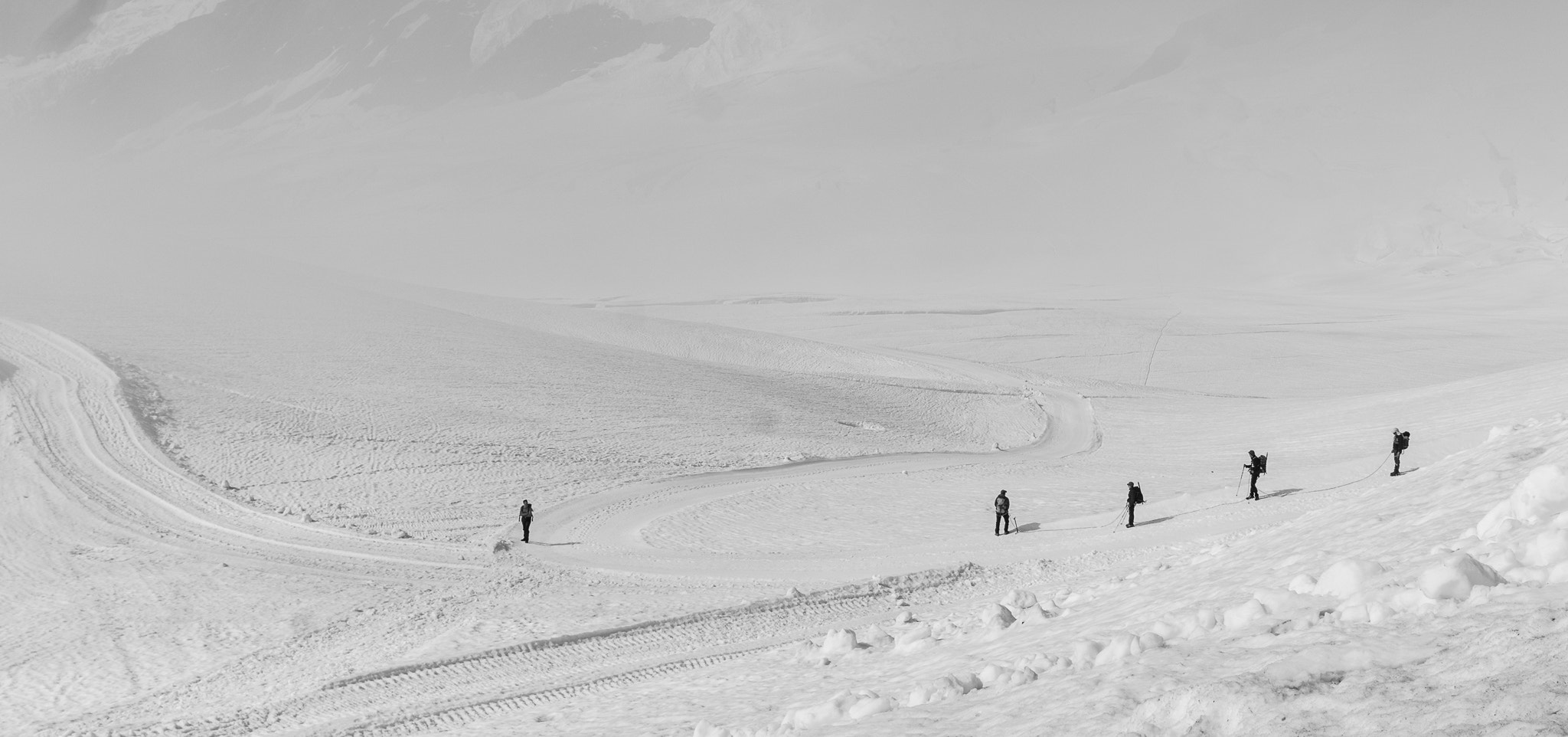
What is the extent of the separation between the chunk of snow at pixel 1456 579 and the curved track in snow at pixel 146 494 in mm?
17433

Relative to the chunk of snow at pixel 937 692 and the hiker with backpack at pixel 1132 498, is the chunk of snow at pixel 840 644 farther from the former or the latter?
the hiker with backpack at pixel 1132 498

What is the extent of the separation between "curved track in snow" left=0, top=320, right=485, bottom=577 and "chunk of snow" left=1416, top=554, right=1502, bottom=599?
1743 cm

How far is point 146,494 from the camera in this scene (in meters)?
26.3

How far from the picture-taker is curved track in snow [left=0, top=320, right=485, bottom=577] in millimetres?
21484

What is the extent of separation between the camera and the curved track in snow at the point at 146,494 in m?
21.5

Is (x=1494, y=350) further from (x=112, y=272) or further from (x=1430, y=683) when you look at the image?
(x=112, y=272)

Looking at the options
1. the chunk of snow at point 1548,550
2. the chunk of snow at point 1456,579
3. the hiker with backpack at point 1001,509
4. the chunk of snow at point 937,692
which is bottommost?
the hiker with backpack at point 1001,509

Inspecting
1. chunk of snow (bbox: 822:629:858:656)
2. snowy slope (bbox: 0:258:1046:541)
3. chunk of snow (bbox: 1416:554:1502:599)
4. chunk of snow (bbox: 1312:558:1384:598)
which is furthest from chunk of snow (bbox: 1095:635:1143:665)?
snowy slope (bbox: 0:258:1046:541)

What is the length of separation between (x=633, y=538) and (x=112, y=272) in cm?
7894

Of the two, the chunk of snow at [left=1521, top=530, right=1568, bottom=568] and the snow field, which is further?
the chunk of snow at [left=1521, top=530, right=1568, bottom=568]

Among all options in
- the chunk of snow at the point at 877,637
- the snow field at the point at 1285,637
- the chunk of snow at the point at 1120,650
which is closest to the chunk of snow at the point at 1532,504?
the snow field at the point at 1285,637

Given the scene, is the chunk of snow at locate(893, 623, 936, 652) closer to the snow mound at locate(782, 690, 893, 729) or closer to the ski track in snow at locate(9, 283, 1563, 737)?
the ski track in snow at locate(9, 283, 1563, 737)

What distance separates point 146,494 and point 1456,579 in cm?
2822

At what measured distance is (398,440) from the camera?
34.0 m
